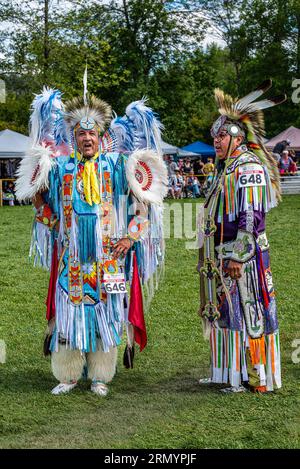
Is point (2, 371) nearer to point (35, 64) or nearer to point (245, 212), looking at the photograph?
point (245, 212)

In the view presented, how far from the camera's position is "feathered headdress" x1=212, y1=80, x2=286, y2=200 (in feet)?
15.3

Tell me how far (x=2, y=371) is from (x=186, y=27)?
27978mm

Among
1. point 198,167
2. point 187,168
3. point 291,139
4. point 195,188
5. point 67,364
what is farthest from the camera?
point 291,139

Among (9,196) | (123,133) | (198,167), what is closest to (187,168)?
(198,167)

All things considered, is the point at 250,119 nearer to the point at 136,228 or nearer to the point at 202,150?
the point at 136,228

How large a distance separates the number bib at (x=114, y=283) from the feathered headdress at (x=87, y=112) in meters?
0.98

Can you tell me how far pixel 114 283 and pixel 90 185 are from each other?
2.15ft

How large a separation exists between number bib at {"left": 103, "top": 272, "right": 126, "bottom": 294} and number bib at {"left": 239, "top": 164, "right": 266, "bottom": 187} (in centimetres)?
100

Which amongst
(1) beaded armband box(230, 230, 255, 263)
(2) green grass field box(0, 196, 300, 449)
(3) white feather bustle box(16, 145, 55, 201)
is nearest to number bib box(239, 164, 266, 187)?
(1) beaded armband box(230, 230, 255, 263)

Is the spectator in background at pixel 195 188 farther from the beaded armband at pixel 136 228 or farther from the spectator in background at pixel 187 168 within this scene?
the beaded armband at pixel 136 228

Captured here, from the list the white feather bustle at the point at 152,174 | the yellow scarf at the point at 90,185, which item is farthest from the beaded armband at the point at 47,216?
the white feather bustle at the point at 152,174

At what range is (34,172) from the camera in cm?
472

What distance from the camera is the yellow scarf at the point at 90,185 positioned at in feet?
15.3

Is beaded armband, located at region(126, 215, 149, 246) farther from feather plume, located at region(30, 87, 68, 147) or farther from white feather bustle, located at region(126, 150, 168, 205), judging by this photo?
feather plume, located at region(30, 87, 68, 147)
